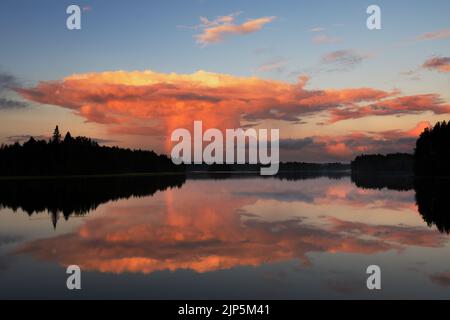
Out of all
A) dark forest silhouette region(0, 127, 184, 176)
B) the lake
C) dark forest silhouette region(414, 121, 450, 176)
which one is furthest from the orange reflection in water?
dark forest silhouette region(0, 127, 184, 176)

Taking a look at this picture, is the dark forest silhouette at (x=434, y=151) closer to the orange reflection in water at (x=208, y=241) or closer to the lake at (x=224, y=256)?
the lake at (x=224, y=256)

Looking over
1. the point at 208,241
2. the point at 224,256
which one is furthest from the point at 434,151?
the point at 224,256

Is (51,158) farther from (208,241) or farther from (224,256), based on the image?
(224,256)

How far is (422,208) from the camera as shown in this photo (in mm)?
45594

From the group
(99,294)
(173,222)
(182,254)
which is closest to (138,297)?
(99,294)

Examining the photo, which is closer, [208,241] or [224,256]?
[224,256]

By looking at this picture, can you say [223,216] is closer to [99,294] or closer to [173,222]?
[173,222]

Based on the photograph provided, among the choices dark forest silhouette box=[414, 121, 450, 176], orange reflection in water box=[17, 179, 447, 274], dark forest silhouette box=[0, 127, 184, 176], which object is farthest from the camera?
dark forest silhouette box=[0, 127, 184, 176]

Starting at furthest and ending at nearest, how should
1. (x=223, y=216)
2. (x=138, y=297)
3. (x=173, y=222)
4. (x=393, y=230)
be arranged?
(x=223, y=216) → (x=173, y=222) → (x=393, y=230) → (x=138, y=297)

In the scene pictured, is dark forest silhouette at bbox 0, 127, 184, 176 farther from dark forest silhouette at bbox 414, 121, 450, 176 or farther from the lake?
dark forest silhouette at bbox 414, 121, 450, 176

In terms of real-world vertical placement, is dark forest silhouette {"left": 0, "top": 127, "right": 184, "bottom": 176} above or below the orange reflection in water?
above

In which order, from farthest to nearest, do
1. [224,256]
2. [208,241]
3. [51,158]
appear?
[51,158] < [208,241] < [224,256]

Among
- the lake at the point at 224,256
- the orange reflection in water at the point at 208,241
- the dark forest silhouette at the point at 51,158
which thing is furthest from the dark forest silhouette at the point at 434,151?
the dark forest silhouette at the point at 51,158

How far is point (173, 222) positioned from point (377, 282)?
838 inches
